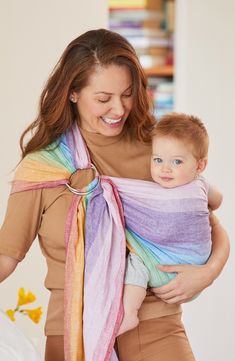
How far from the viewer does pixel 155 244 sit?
7.32ft

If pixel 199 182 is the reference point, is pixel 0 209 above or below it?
below

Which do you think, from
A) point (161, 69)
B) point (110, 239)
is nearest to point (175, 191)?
point (110, 239)

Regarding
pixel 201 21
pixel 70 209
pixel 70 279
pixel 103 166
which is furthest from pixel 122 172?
pixel 201 21

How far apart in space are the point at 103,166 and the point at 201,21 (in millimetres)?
1912

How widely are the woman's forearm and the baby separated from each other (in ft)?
0.13

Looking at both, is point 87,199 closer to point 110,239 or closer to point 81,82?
point 110,239

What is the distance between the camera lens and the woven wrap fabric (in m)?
2.18

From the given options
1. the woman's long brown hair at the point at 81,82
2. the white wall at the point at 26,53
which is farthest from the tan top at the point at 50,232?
the white wall at the point at 26,53

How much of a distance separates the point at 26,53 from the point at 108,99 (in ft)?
3.89

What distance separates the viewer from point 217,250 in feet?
7.61

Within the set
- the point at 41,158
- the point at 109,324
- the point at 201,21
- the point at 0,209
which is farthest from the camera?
the point at 201,21

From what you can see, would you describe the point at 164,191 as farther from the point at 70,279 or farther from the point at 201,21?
the point at 201,21

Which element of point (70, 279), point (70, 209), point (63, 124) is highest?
point (63, 124)

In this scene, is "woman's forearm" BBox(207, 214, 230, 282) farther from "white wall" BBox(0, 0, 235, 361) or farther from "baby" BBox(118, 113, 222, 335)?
"white wall" BBox(0, 0, 235, 361)
